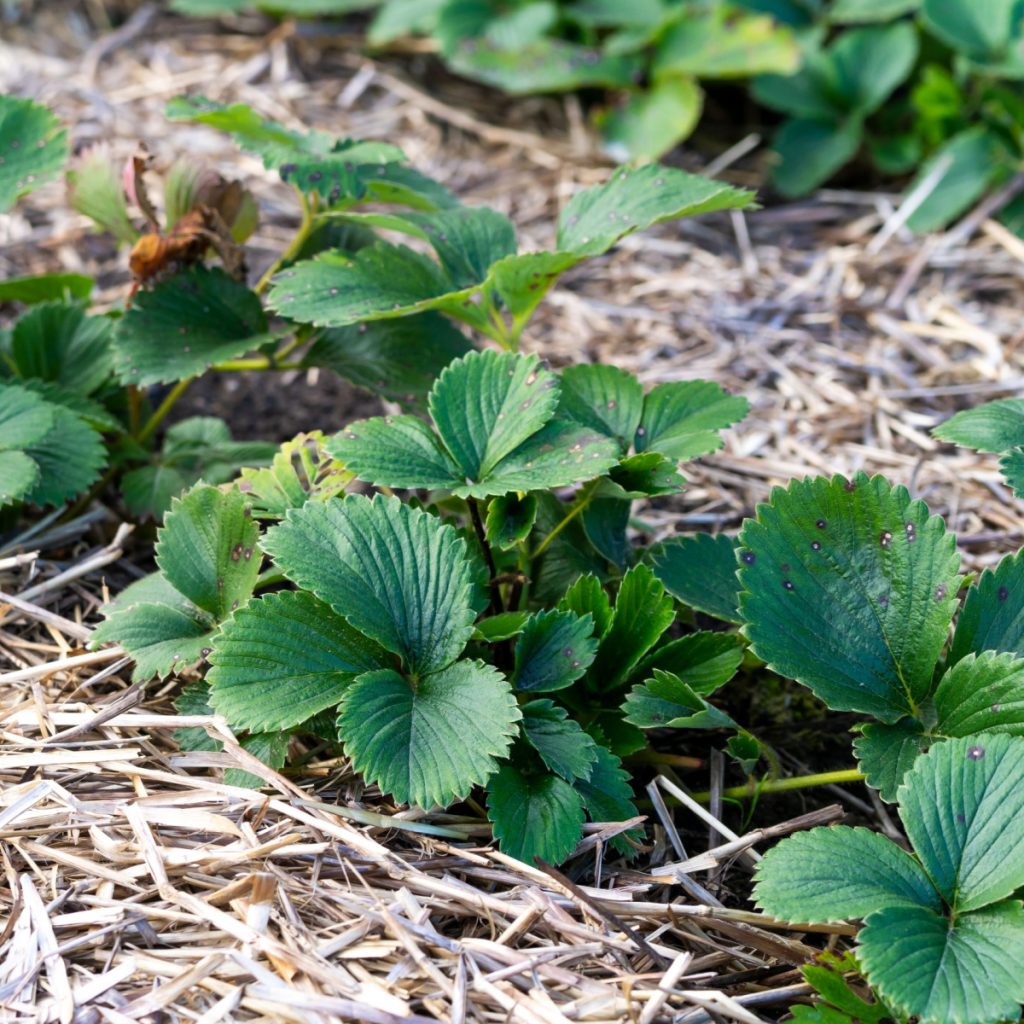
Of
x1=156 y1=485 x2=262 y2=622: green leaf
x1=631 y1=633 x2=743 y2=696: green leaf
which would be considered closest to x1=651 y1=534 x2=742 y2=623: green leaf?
x1=631 y1=633 x2=743 y2=696: green leaf

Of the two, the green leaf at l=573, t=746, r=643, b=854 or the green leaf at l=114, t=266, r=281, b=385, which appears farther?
the green leaf at l=114, t=266, r=281, b=385

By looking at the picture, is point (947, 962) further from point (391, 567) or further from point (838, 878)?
point (391, 567)

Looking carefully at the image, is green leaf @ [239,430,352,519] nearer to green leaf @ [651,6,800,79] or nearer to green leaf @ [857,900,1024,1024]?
green leaf @ [857,900,1024,1024]

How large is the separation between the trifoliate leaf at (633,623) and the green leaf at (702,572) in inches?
1.3

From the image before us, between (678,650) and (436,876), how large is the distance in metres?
0.36

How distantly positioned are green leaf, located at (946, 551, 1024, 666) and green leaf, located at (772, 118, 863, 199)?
1.53 m

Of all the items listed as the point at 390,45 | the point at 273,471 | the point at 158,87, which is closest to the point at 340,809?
the point at 273,471

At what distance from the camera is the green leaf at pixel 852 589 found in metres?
1.17

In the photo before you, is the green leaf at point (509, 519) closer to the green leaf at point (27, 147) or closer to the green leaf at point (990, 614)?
the green leaf at point (990, 614)

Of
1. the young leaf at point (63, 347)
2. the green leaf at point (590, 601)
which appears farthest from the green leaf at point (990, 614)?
the young leaf at point (63, 347)

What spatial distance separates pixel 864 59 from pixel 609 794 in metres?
2.06

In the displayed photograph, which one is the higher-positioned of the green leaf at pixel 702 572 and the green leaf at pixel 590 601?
the green leaf at pixel 590 601

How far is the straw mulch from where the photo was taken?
3.40 feet

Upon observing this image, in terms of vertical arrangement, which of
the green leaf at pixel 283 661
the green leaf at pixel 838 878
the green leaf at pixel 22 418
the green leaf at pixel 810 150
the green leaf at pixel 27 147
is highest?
the green leaf at pixel 27 147
